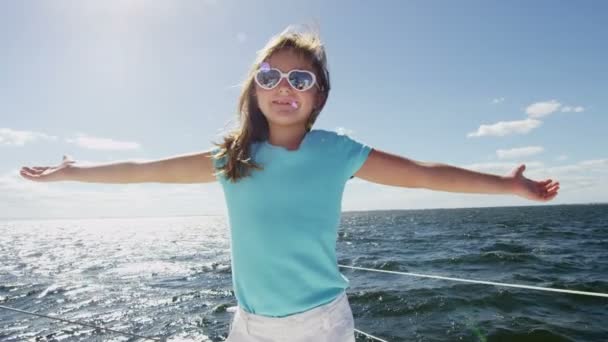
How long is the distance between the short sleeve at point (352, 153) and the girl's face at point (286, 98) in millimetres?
226

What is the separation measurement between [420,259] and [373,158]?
18.9 m

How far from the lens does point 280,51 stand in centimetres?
170

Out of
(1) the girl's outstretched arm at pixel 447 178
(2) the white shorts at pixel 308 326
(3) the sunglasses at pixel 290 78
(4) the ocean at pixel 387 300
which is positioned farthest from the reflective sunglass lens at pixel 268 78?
(4) the ocean at pixel 387 300

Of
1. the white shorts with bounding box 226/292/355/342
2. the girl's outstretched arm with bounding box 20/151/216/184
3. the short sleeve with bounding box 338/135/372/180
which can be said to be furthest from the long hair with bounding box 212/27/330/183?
the white shorts with bounding box 226/292/355/342

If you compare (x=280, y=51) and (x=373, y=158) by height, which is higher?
(x=280, y=51)

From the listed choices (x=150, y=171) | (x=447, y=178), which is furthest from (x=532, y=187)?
(x=150, y=171)

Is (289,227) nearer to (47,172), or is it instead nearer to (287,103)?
(287,103)

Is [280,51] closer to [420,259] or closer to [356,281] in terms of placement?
[356,281]

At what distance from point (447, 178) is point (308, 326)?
2.51ft

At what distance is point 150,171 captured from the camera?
1.72 metres

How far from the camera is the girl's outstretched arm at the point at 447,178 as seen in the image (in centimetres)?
147

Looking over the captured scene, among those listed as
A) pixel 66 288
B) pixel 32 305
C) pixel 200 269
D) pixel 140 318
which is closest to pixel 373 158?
pixel 140 318

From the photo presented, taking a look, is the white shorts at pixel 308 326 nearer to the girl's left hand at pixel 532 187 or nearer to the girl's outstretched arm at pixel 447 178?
the girl's outstretched arm at pixel 447 178

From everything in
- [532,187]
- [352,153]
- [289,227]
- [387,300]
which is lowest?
[387,300]
